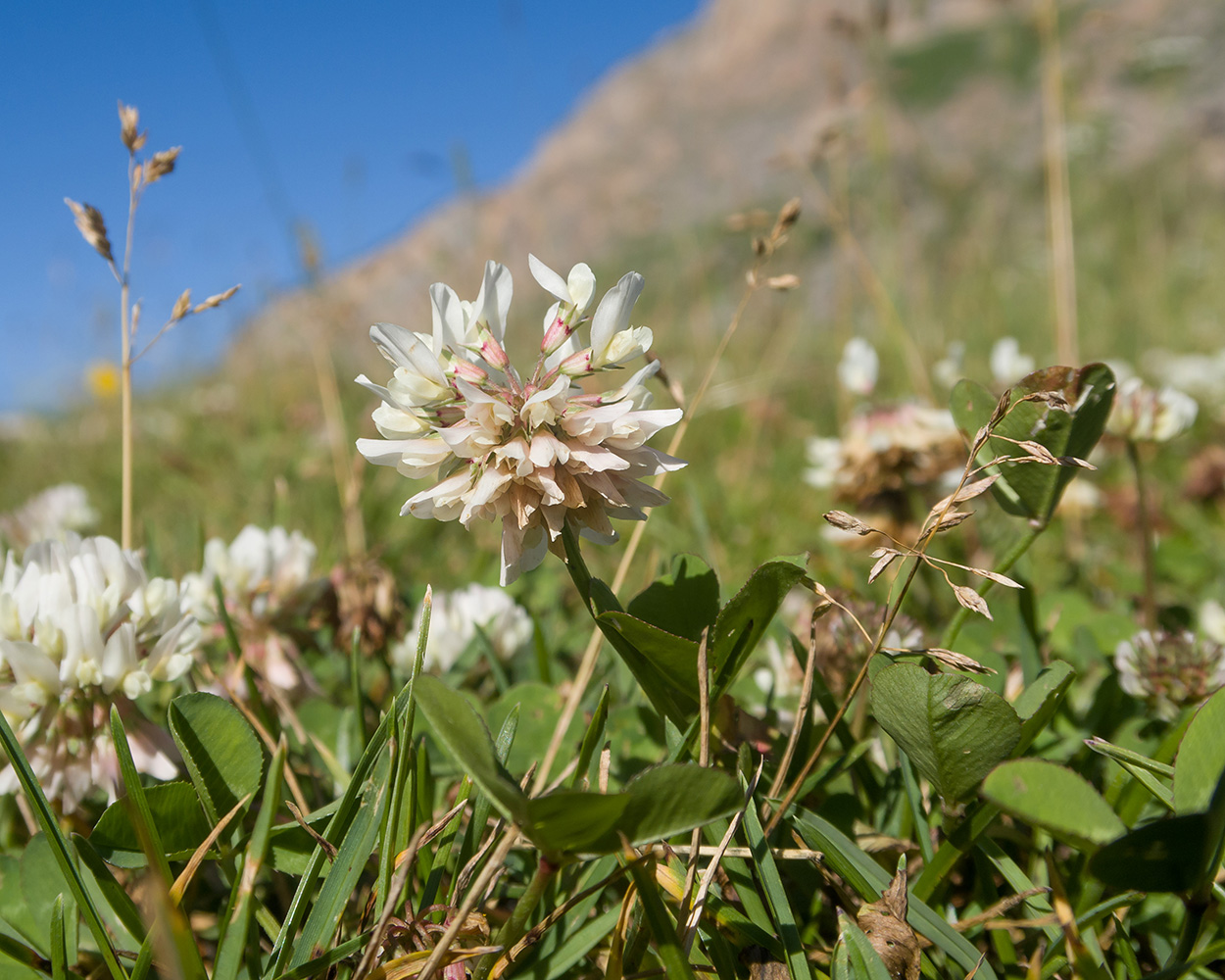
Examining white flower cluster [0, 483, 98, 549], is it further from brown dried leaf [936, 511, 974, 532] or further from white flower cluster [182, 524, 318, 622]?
brown dried leaf [936, 511, 974, 532]

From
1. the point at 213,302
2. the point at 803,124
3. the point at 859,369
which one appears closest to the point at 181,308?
the point at 213,302

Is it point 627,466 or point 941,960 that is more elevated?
point 627,466

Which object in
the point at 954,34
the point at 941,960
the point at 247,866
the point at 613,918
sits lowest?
the point at 941,960

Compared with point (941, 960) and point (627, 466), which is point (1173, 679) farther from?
point (627, 466)

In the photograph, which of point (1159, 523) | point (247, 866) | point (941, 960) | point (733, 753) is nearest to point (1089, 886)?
point (941, 960)

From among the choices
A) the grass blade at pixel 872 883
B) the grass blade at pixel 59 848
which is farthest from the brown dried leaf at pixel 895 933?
the grass blade at pixel 59 848

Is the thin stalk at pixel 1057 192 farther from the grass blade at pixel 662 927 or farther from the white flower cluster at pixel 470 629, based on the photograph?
the grass blade at pixel 662 927

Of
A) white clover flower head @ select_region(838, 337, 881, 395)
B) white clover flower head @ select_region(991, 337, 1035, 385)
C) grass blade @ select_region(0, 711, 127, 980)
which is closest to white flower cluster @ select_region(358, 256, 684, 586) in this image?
grass blade @ select_region(0, 711, 127, 980)
